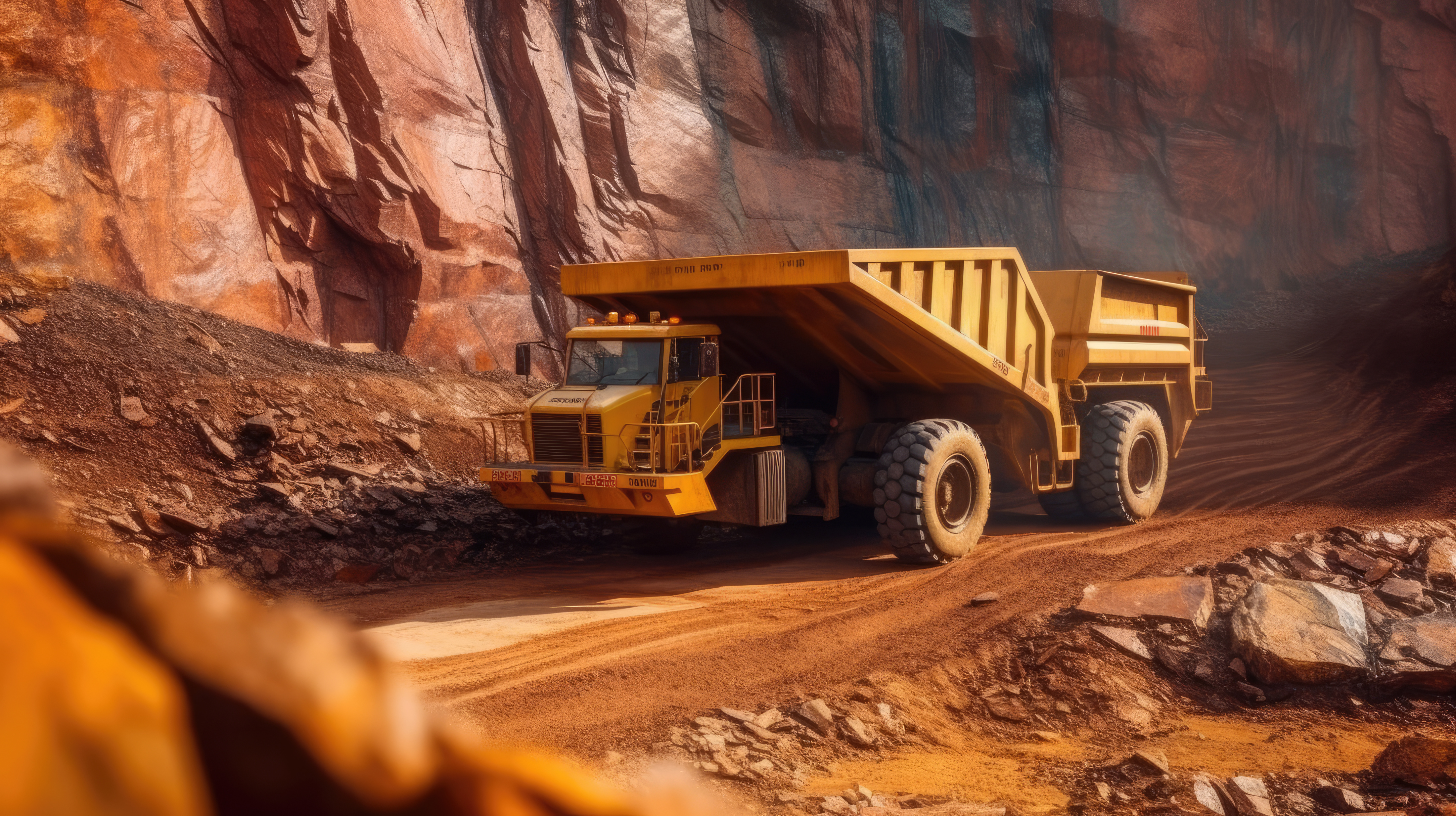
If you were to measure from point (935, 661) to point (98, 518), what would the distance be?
295 inches

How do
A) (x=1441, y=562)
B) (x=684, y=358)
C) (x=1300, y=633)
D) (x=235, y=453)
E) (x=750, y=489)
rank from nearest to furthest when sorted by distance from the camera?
1. (x=1300, y=633)
2. (x=1441, y=562)
3. (x=750, y=489)
4. (x=684, y=358)
5. (x=235, y=453)

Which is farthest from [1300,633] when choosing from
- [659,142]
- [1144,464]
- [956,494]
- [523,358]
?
[659,142]

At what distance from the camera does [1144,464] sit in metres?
13.8

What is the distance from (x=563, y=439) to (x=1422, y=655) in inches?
273

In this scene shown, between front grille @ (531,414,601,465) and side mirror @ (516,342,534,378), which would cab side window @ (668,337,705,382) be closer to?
front grille @ (531,414,601,465)

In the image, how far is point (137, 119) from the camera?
14555mm

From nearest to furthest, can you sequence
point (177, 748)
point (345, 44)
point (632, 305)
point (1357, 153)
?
point (177, 748)
point (632, 305)
point (345, 44)
point (1357, 153)

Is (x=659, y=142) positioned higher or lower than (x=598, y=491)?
higher

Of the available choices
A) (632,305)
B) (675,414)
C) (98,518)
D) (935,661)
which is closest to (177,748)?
(935,661)

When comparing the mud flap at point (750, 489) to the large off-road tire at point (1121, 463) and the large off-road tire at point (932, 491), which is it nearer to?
the large off-road tire at point (932, 491)

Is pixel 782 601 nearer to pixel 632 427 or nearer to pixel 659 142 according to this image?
pixel 632 427

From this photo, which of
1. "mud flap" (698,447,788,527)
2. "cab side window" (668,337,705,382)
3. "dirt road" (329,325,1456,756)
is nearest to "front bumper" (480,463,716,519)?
"mud flap" (698,447,788,527)

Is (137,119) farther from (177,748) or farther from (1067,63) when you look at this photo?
(1067,63)

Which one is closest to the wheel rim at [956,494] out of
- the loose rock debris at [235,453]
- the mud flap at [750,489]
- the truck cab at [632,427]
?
the mud flap at [750,489]
